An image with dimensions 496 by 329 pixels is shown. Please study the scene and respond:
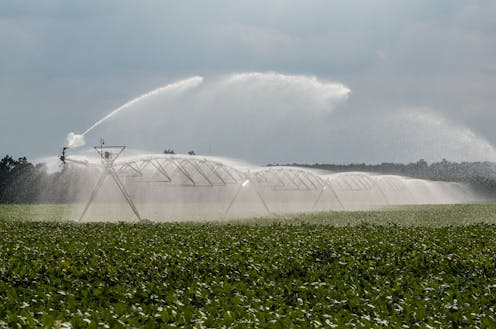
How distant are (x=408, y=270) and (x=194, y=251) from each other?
4.34 m

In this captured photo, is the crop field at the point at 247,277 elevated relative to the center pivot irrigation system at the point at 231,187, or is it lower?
lower

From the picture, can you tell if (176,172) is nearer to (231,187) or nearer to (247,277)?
(231,187)

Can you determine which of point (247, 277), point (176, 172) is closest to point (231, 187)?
point (176, 172)

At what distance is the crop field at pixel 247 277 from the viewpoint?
10.1 meters

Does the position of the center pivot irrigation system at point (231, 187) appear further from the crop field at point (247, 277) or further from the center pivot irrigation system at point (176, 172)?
the crop field at point (247, 277)

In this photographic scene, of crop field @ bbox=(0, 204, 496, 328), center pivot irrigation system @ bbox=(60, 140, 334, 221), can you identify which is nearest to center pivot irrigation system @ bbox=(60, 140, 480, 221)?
center pivot irrigation system @ bbox=(60, 140, 334, 221)

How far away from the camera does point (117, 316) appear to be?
31.6 ft

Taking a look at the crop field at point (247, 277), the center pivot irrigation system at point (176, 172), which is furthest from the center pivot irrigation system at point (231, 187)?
the crop field at point (247, 277)

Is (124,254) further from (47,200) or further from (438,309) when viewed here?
(47,200)

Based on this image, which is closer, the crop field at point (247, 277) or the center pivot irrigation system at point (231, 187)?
the crop field at point (247, 277)

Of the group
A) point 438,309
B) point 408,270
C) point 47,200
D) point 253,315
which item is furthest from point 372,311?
point 47,200

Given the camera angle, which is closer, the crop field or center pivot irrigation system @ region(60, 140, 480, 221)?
the crop field

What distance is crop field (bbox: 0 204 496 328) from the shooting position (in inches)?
399

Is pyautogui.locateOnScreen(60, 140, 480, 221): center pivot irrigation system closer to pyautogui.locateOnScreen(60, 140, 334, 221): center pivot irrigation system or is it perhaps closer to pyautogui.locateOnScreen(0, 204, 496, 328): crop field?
pyautogui.locateOnScreen(60, 140, 334, 221): center pivot irrigation system
